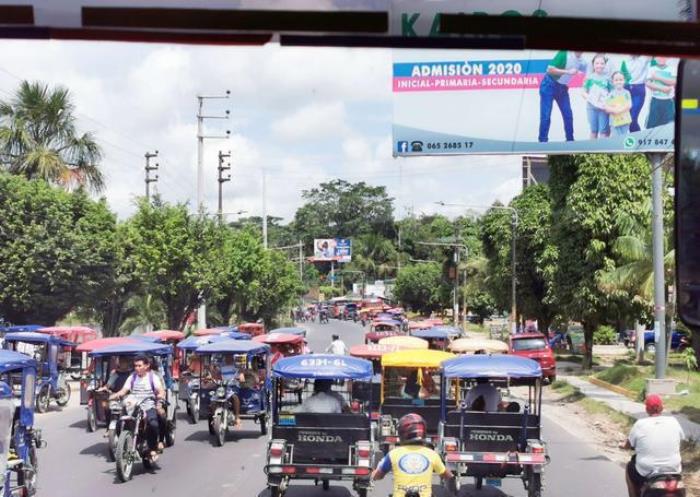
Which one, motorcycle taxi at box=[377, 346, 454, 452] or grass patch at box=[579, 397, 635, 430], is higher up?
motorcycle taxi at box=[377, 346, 454, 452]

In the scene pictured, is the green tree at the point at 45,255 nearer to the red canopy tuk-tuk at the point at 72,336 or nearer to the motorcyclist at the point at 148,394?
the red canopy tuk-tuk at the point at 72,336

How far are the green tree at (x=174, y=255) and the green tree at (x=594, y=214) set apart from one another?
17.3m

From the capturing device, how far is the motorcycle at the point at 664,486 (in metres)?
8.80

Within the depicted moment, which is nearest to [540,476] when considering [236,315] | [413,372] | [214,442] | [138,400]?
[413,372]

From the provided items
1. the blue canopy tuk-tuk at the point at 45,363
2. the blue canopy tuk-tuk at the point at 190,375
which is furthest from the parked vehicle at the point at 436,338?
the blue canopy tuk-tuk at the point at 45,363

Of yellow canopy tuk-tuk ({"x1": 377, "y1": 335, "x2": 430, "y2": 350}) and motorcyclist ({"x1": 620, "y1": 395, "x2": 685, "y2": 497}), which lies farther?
yellow canopy tuk-tuk ({"x1": 377, "y1": 335, "x2": 430, "y2": 350})

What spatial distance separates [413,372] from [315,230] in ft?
441

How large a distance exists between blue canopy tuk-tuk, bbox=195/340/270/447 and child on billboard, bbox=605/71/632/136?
860 centimetres

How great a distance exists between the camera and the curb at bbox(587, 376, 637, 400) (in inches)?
995

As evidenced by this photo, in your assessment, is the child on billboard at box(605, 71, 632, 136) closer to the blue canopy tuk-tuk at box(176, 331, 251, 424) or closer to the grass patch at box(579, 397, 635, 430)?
the grass patch at box(579, 397, 635, 430)

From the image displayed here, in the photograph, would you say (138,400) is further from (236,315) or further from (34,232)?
(236,315)

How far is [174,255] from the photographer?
1591 inches

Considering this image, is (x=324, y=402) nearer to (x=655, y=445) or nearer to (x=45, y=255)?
(x=655, y=445)

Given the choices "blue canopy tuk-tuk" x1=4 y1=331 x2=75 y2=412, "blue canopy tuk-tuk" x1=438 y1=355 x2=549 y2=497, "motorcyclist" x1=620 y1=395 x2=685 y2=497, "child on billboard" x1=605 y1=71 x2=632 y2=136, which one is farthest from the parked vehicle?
"motorcyclist" x1=620 y1=395 x2=685 y2=497
